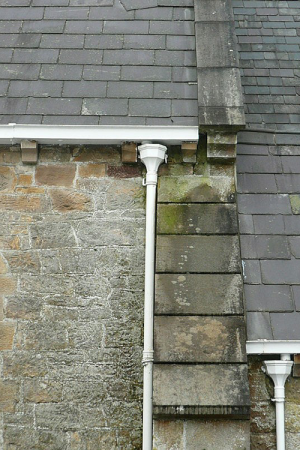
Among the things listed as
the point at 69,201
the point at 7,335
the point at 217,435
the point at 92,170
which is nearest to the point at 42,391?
the point at 7,335

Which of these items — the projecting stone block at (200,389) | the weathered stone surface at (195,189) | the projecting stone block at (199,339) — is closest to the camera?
the projecting stone block at (200,389)

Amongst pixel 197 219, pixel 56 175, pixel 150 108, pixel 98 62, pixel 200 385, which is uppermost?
pixel 98 62

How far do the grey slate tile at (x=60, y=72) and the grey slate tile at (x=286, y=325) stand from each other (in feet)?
8.68

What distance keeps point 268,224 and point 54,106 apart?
2.09m

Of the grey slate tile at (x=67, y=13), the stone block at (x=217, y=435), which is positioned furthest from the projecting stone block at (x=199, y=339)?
the grey slate tile at (x=67, y=13)

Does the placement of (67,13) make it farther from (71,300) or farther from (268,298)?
(268,298)

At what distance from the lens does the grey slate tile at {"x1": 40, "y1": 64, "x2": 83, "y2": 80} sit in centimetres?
502

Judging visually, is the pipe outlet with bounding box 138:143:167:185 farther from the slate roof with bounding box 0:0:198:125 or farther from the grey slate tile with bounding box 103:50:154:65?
the grey slate tile with bounding box 103:50:154:65

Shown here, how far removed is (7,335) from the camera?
4539 millimetres

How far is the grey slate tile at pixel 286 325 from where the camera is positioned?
4359mm

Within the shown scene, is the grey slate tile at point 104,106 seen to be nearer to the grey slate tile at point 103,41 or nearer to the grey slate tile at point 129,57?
the grey slate tile at point 129,57

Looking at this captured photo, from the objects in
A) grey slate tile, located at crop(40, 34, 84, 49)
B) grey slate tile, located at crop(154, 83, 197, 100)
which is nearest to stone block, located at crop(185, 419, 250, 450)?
grey slate tile, located at crop(154, 83, 197, 100)

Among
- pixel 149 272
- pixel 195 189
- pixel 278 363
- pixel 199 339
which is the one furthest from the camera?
pixel 195 189

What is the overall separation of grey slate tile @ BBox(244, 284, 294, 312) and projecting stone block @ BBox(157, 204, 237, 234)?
51 cm
